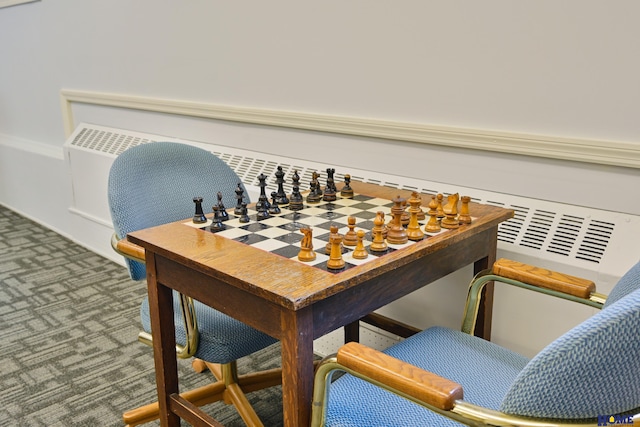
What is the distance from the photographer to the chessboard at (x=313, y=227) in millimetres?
1322

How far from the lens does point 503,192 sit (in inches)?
74.7

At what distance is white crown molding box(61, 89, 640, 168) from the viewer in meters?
1.66

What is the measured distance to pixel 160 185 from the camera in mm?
1907

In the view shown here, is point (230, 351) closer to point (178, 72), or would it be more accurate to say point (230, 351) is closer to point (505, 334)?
point (505, 334)

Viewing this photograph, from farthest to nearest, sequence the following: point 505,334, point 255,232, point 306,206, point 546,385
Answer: point 505,334, point 306,206, point 255,232, point 546,385

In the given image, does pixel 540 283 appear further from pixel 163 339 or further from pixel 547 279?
pixel 163 339

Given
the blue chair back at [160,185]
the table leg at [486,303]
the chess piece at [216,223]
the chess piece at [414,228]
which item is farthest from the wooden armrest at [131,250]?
the table leg at [486,303]

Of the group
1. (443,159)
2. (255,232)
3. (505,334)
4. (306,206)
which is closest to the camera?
(255,232)

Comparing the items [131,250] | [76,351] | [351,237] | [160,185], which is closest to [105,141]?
[76,351]

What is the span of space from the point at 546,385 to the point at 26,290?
2.90m

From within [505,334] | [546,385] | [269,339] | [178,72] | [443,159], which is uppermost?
[178,72]

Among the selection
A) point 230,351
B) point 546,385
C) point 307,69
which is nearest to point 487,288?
point 230,351

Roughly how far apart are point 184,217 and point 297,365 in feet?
3.10

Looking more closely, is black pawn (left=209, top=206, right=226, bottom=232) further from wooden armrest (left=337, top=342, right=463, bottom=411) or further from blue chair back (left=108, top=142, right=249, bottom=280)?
wooden armrest (left=337, top=342, right=463, bottom=411)
